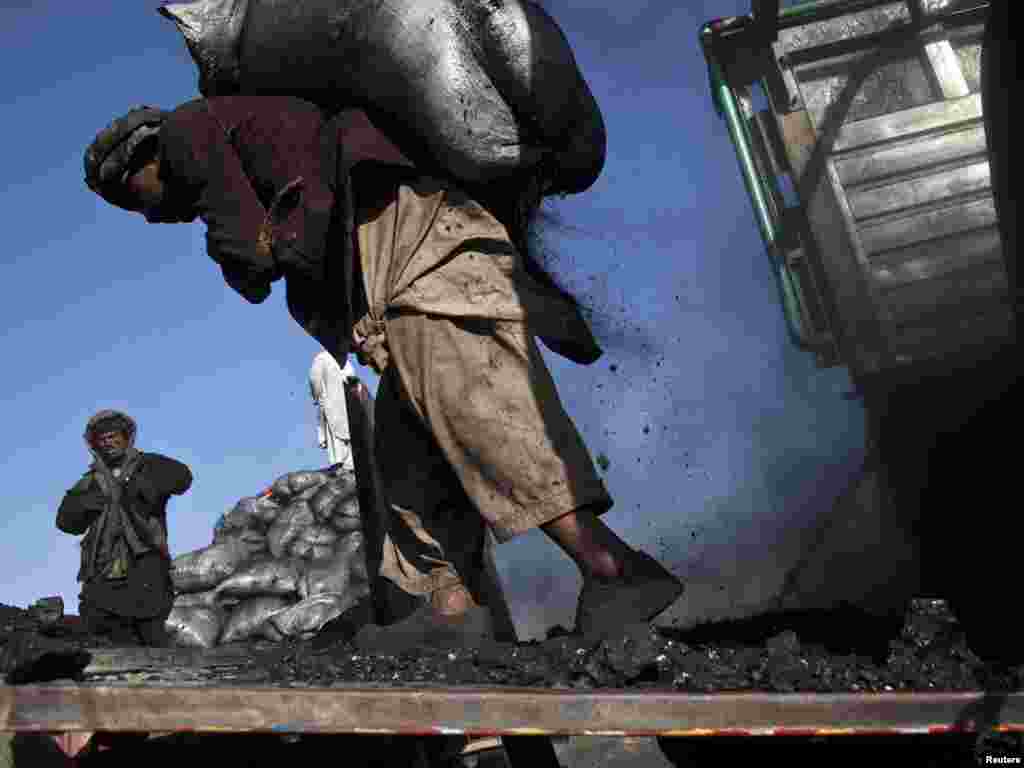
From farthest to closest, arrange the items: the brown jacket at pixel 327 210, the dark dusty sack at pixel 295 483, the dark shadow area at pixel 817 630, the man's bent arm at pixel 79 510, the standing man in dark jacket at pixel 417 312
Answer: the dark dusty sack at pixel 295 483
the man's bent arm at pixel 79 510
the brown jacket at pixel 327 210
the standing man in dark jacket at pixel 417 312
the dark shadow area at pixel 817 630

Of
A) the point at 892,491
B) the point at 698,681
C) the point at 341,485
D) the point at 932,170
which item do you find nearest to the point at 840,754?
the point at 698,681

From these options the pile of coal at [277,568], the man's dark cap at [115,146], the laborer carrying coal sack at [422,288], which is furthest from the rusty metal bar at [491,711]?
the pile of coal at [277,568]

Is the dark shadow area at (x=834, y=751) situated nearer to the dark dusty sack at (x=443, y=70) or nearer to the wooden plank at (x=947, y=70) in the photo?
the dark dusty sack at (x=443, y=70)

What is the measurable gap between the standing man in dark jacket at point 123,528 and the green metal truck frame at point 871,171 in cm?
357

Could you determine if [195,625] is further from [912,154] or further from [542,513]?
[542,513]

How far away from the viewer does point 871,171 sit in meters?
4.85

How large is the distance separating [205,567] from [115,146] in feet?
21.3

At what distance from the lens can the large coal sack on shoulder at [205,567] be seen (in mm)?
8281

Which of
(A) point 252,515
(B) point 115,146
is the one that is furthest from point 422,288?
(A) point 252,515

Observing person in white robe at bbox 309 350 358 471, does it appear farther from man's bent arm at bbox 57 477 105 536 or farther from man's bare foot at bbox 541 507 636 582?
man's bare foot at bbox 541 507 636 582

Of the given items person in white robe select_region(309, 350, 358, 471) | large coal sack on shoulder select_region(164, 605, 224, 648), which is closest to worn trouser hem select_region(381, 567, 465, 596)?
large coal sack on shoulder select_region(164, 605, 224, 648)

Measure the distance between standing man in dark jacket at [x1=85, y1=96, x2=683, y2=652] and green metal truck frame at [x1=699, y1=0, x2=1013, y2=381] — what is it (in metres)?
2.61

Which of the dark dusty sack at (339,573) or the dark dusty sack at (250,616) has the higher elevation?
the dark dusty sack at (339,573)

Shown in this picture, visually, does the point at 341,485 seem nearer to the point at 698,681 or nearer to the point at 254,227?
the point at 254,227
